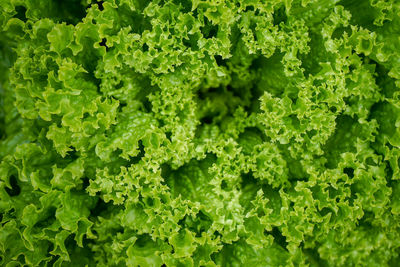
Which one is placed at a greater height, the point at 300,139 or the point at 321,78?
the point at 321,78

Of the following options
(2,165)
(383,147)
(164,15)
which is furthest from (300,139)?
(2,165)

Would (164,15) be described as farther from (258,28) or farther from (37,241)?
(37,241)

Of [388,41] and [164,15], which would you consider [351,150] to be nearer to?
[388,41]

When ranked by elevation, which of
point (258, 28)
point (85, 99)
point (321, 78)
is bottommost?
point (85, 99)

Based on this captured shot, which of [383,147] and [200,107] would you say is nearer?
[383,147]

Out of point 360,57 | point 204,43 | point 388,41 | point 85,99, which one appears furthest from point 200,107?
point 388,41

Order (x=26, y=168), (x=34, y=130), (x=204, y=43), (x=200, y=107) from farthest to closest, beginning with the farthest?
(x=200, y=107), (x=34, y=130), (x=26, y=168), (x=204, y=43)

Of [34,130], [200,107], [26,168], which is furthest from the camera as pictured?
[200,107]
